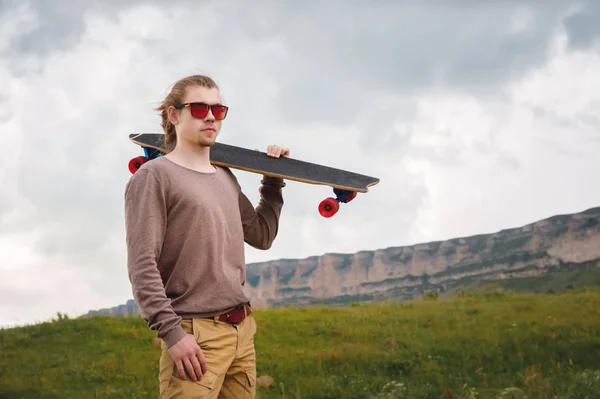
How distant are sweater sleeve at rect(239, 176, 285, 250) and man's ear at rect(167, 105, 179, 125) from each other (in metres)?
0.75

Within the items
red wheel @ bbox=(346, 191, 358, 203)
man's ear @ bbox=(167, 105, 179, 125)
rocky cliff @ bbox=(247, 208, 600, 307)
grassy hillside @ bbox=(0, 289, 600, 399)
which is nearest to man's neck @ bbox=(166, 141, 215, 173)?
man's ear @ bbox=(167, 105, 179, 125)

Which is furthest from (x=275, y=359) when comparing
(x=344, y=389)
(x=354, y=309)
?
(x=354, y=309)

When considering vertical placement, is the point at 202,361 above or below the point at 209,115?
below

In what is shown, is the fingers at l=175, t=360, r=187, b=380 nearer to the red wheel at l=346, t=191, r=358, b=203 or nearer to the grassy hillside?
the red wheel at l=346, t=191, r=358, b=203

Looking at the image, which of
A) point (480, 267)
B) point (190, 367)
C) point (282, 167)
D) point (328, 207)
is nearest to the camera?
point (190, 367)

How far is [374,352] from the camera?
1465 centimetres

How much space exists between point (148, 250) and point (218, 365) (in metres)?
0.83

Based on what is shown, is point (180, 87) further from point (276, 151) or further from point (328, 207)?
point (328, 207)

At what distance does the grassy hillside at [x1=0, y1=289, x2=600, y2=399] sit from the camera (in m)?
12.4

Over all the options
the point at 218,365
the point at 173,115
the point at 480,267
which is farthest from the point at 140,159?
the point at 480,267

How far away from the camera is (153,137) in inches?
209

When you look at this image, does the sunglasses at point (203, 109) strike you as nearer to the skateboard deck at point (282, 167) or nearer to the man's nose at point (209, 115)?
the man's nose at point (209, 115)

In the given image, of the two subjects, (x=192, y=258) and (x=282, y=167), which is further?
(x=282, y=167)

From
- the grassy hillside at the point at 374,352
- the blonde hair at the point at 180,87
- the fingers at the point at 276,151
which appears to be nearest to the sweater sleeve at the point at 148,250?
the blonde hair at the point at 180,87
